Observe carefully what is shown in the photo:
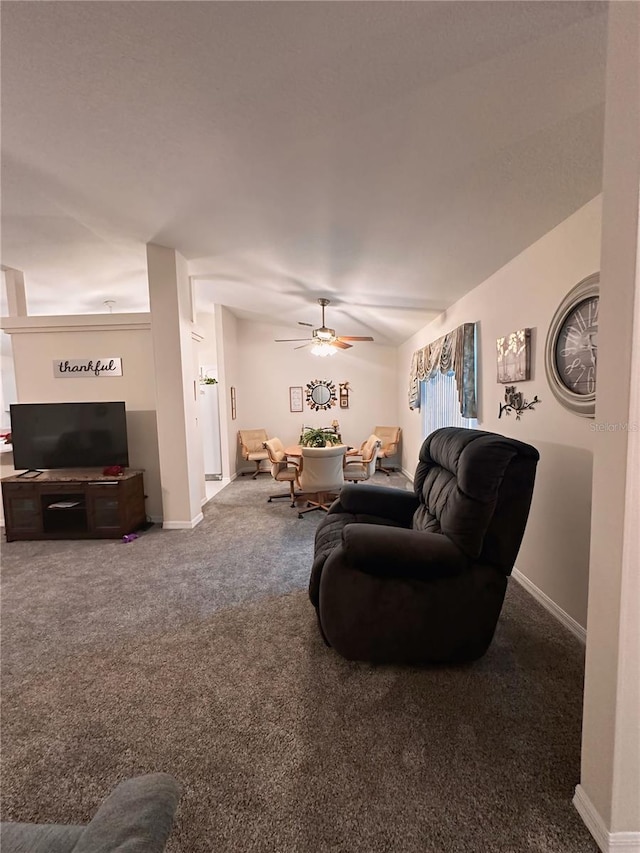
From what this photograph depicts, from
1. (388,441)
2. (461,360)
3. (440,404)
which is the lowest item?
(388,441)

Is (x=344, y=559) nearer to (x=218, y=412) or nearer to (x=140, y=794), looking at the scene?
(x=140, y=794)

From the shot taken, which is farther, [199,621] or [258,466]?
[258,466]

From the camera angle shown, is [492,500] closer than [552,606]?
Yes

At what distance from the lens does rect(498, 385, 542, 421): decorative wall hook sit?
253 cm

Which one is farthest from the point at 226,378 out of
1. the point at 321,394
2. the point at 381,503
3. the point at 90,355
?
the point at 381,503

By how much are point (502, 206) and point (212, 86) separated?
164cm

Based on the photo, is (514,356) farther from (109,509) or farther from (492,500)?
(109,509)

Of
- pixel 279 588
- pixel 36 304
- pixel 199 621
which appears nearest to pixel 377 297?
pixel 279 588

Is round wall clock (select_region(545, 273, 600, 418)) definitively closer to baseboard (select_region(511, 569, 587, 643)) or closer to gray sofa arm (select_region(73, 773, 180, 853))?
baseboard (select_region(511, 569, 587, 643))

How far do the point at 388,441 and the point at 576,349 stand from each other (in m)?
4.96

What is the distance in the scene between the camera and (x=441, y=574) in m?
1.70

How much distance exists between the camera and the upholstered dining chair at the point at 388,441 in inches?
264

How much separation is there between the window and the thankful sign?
3656 mm

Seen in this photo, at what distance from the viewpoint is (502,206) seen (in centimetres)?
213
